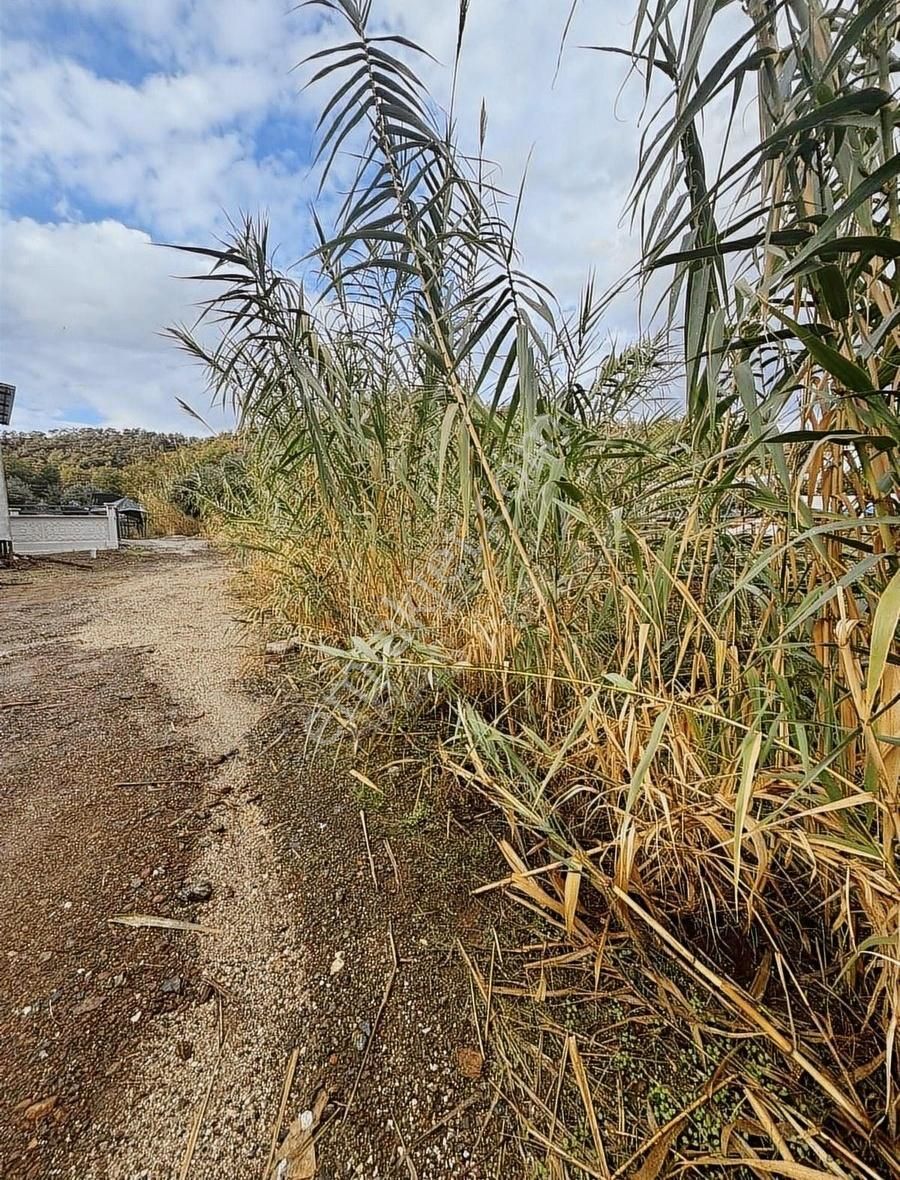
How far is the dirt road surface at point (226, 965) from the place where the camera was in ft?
1.70

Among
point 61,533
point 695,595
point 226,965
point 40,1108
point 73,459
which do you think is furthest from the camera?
point 73,459

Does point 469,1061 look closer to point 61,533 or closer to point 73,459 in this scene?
point 61,533

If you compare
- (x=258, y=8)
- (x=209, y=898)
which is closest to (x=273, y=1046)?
(x=209, y=898)

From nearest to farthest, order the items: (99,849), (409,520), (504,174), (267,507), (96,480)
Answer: (99,849), (504,174), (409,520), (267,507), (96,480)

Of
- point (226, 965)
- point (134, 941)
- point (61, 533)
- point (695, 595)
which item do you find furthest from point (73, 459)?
point (695, 595)

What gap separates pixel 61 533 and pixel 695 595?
6719 mm

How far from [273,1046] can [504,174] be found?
1.59 m

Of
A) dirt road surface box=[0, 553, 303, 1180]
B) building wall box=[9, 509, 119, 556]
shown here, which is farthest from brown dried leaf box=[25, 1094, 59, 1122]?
building wall box=[9, 509, 119, 556]

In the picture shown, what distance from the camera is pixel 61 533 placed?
17.8ft

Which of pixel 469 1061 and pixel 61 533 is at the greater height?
pixel 61 533

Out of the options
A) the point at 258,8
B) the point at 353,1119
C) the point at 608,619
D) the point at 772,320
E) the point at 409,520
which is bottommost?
the point at 353,1119

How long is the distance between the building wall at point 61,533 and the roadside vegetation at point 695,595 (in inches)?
224

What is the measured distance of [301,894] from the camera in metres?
0.83

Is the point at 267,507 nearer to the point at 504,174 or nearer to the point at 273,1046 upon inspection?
the point at 504,174
